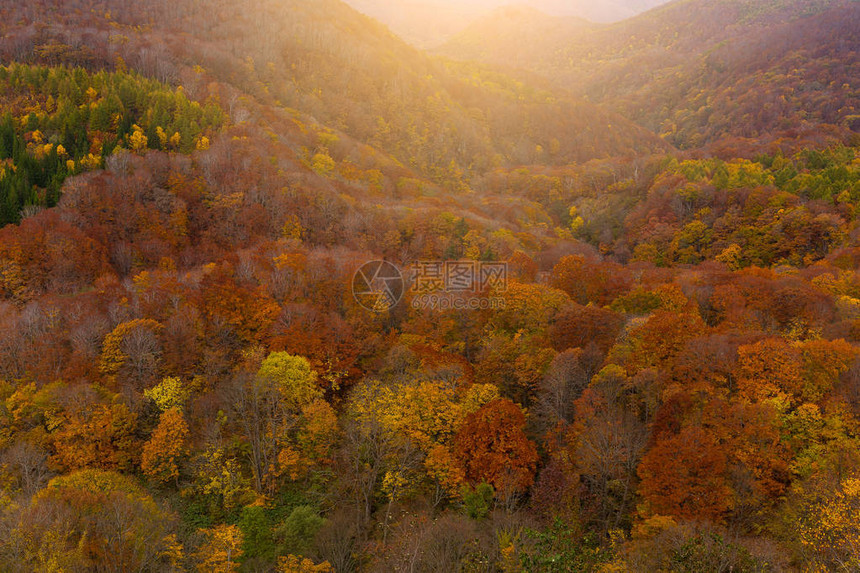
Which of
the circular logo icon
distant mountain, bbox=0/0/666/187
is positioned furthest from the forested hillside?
distant mountain, bbox=0/0/666/187

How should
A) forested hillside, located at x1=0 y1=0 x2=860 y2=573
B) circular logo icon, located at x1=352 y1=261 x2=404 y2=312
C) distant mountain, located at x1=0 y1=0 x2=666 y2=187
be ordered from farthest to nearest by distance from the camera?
1. distant mountain, located at x1=0 y1=0 x2=666 y2=187
2. circular logo icon, located at x1=352 y1=261 x2=404 y2=312
3. forested hillside, located at x1=0 y1=0 x2=860 y2=573

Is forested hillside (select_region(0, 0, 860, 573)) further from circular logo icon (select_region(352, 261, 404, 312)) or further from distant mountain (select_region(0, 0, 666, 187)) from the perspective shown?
distant mountain (select_region(0, 0, 666, 187))

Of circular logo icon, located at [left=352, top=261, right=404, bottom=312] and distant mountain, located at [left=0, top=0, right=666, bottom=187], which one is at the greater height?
distant mountain, located at [left=0, top=0, right=666, bottom=187]

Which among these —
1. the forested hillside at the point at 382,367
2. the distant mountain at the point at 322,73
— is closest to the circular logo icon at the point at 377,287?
the forested hillside at the point at 382,367

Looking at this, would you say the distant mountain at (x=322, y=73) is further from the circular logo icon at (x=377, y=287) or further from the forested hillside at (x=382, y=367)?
the circular logo icon at (x=377, y=287)

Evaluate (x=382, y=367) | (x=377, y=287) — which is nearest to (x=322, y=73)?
(x=377, y=287)

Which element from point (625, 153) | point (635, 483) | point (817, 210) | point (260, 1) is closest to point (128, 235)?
point (635, 483)

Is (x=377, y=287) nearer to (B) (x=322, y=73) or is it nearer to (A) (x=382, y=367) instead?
(A) (x=382, y=367)
